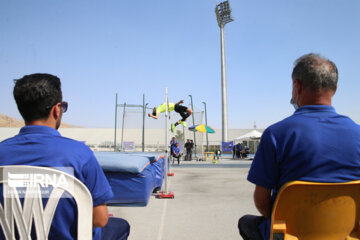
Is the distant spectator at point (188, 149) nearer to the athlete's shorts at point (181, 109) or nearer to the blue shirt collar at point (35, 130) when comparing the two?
the athlete's shorts at point (181, 109)

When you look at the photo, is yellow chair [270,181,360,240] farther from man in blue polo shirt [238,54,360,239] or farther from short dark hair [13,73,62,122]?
short dark hair [13,73,62,122]

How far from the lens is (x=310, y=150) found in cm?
129

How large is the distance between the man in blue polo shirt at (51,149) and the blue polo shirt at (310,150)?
0.83 meters

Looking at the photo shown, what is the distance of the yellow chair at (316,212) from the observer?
1.20 metres

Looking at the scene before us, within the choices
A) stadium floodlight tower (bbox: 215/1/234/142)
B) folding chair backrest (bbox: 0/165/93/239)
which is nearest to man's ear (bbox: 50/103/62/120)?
folding chair backrest (bbox: 0/165/93/239)

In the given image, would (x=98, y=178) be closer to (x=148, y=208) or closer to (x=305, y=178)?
(x=305, y=178)

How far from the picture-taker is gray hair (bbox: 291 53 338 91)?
1441 mm

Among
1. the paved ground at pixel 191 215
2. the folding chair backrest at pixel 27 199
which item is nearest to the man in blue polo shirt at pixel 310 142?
the folding chair backrest at pixel 27 199

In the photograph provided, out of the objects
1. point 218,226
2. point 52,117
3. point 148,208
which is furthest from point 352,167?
point 148,208

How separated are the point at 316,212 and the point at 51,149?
1.27 meters

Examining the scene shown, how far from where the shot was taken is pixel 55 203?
117 cm

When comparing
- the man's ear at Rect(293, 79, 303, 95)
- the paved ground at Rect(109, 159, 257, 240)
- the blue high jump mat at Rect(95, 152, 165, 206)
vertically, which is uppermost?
the man's ear at Rect(293, 79, 303, 95)

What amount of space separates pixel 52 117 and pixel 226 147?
23374mm

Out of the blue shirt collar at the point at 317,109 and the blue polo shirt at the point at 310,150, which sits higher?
the blue shirt collar at the point at 317,109
